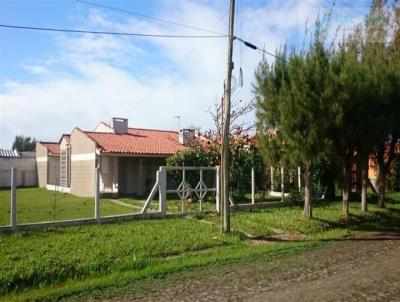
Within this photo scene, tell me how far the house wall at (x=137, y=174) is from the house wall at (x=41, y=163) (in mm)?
11783

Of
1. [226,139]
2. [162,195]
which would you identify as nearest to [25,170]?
[162,195]

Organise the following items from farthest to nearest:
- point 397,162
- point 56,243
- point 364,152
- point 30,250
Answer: point 397,162, point 364,152, point 56,243, point 30,250

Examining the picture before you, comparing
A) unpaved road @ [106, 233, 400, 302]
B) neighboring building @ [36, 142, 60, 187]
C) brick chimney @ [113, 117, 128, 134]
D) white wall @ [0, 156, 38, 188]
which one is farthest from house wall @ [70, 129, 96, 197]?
unpaved road @ [106, 233, 400, 302]

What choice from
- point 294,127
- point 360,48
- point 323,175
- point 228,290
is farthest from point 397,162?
point 228,290

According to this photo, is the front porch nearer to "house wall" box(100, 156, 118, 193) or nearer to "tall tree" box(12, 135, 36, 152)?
"house wall" box(100, 156, 118, 193)

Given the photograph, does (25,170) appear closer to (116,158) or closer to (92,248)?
(116,158)

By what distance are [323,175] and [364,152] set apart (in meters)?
4.83

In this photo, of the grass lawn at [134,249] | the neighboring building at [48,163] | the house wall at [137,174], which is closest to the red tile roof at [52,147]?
the neighboring building at [48,163]

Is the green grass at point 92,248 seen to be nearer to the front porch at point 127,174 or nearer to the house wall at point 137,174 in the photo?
the front porch at point 127,174

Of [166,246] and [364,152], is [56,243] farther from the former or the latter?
[364,152]

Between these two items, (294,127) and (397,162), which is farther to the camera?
(397,162)

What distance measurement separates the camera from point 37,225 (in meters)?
11.7

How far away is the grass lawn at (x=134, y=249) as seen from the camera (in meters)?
7.92

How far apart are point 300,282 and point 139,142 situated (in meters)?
20.2
